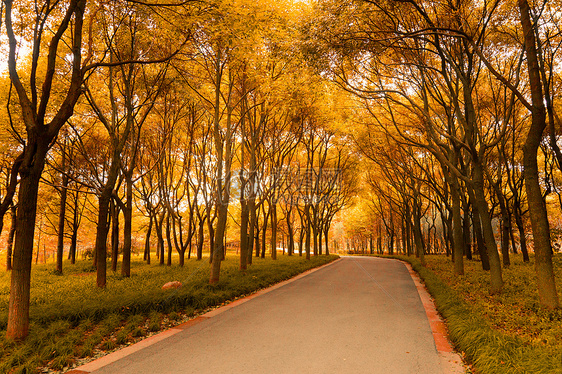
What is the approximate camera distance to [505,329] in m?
5.18

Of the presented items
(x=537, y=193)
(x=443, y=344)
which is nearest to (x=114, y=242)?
(x=443, y=344)

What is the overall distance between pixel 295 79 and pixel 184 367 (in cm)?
968

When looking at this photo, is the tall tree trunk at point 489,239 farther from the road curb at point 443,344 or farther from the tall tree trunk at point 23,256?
the tall tree trunk at point 23,256

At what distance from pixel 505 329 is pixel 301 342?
3.50 m

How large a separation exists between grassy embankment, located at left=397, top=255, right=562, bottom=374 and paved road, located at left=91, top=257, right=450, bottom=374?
540mm

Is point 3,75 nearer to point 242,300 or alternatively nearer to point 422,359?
point 242,300

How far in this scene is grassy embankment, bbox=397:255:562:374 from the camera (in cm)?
367

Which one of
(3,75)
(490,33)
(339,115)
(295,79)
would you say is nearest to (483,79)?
(490,33)

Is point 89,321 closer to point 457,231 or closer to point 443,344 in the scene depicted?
point 443,344

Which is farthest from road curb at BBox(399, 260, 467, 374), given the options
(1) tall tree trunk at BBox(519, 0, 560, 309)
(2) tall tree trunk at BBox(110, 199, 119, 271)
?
(2) tall tree trunk at BBox(110, 199, 119, 271)

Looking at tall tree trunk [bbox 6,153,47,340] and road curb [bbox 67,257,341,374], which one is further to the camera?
tall tree trunk [bbox 6,153,47,340]

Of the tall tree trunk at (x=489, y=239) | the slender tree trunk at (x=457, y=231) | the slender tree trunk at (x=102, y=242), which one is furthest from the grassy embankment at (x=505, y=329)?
the slender tree trunk at (x=102, y=242)

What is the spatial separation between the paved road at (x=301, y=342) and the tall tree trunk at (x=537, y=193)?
241 cm

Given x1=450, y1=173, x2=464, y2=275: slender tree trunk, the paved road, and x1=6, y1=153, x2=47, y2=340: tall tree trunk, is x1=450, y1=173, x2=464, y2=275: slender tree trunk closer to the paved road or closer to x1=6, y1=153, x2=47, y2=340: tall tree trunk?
the paved road
